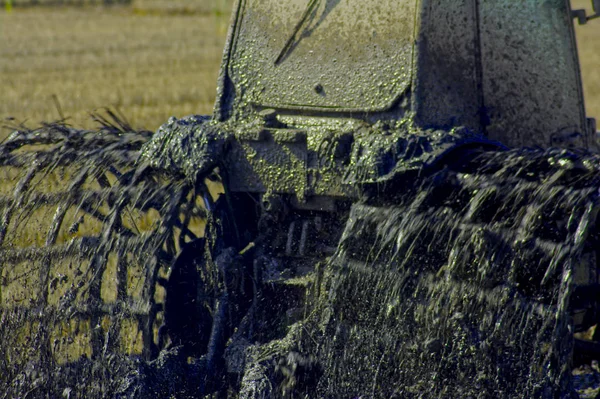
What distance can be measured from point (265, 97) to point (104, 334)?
5.07ft

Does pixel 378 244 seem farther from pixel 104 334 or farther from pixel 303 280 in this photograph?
pixel 104 334

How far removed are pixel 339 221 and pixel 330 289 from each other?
23.5 inches

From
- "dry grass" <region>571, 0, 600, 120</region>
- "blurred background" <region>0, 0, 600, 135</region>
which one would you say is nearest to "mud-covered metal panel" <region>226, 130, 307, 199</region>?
"blurred background" <region>0, 0, 600, 135</region>

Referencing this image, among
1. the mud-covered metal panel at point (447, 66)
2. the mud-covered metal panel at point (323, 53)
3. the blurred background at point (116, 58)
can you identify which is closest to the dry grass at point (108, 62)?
the blurred background at point (116, 58)

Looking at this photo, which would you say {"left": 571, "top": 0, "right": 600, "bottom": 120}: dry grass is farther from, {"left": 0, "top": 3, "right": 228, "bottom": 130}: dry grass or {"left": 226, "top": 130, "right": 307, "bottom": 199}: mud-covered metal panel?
{"left": 226, "top": 130, "right": 307, "bottom": 199}: mud-covered metal panel

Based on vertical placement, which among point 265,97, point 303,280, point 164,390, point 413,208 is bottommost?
point 164,390

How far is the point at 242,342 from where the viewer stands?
543 cm

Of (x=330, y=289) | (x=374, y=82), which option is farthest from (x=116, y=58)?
(x=330, y=289)

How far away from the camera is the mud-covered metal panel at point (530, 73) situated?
5.44 meters

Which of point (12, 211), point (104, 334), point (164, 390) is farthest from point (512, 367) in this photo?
point (12, 211)

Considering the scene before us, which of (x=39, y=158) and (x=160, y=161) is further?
(x=39, y=158)

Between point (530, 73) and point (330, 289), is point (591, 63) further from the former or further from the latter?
point (330, 289)

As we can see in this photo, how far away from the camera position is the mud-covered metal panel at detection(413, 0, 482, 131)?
202 inches

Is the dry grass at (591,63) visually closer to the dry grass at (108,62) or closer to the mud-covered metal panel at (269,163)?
the dry grass at (108,62)
